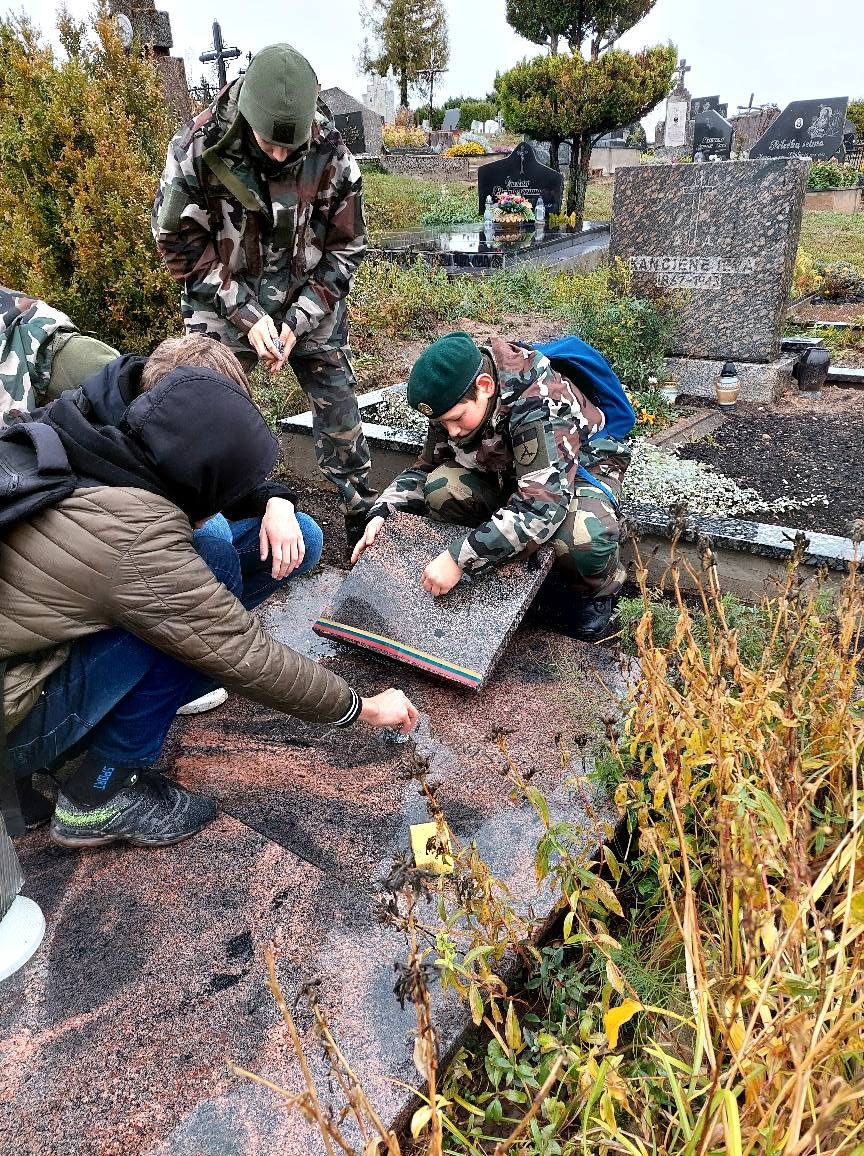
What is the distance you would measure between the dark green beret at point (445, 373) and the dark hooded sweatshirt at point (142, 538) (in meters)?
0.82

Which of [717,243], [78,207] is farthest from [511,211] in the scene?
[78,207]

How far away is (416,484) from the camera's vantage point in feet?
9.74

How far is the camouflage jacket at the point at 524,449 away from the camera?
2430 millimetres

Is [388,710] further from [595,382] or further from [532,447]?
[595,382]

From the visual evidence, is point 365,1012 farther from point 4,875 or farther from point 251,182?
point 251,182

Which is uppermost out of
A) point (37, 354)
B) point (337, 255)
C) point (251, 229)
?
point (251, 229)

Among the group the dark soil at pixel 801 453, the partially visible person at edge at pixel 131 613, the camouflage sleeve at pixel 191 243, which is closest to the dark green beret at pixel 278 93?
the camouflage sleeve at pixel 191 243

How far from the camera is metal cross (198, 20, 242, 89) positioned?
4.48m

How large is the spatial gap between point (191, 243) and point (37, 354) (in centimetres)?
105

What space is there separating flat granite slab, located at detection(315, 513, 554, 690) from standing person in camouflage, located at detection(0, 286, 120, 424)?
1011 mm

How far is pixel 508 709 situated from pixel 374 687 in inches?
16.8

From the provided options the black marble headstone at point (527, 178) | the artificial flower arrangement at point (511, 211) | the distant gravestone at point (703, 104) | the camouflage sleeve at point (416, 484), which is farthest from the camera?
the distant gravestone at point (703, 104)

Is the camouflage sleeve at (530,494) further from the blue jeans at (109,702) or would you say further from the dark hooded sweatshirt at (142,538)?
the dark hooded sweatshirt at (142,538)

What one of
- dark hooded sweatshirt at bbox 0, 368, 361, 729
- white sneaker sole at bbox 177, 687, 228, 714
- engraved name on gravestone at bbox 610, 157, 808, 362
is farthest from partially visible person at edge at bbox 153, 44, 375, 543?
engraved name on gravestone at bbox 610, 157, 808, 362
